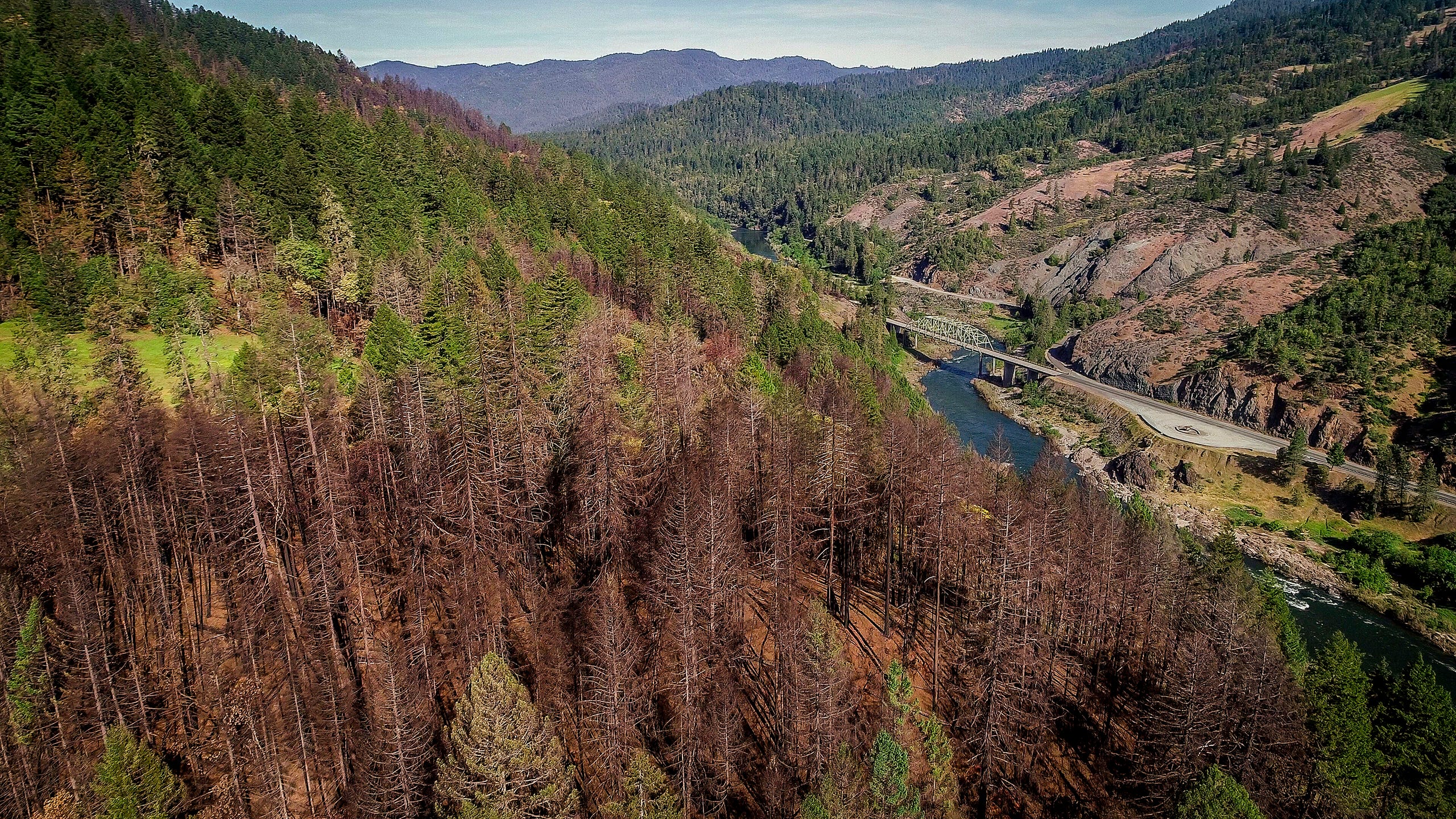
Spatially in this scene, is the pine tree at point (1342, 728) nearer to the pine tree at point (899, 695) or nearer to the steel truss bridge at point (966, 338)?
the pine tree at point (899, 695)

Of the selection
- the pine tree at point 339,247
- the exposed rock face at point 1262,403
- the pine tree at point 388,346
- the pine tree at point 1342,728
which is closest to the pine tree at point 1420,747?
the pine tree at point 1342,728

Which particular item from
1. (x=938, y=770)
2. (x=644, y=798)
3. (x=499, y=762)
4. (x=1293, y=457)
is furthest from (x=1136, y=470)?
(x=499, y=762)

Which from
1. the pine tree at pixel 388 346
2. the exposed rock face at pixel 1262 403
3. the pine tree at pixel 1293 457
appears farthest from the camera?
the exposed rock face at pixel 1262 403

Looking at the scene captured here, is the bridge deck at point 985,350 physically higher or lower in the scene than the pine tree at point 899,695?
lower

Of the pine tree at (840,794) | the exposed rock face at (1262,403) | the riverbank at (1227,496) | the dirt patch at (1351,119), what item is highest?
the dirt patch at (1351,119)

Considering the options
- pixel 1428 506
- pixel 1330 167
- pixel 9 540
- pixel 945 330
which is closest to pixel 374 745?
pixel 9 540

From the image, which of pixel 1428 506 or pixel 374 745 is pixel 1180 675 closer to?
pixel 374 745

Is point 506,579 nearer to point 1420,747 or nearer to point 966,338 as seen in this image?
point 1420,747
